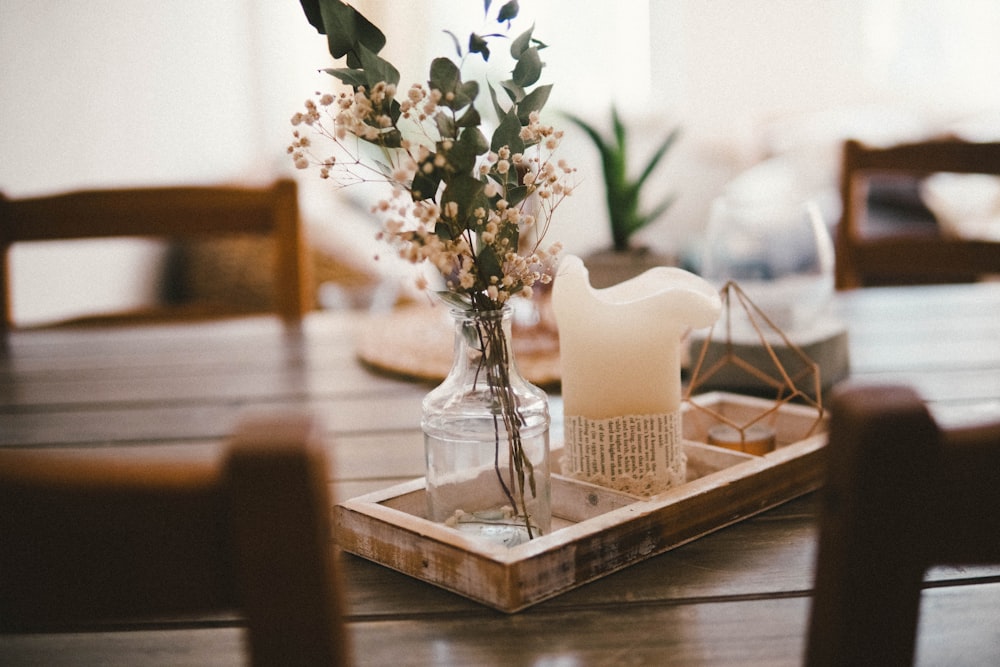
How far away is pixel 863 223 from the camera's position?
386 cm

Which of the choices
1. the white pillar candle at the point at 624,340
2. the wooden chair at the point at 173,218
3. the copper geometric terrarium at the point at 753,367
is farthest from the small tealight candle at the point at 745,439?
the wooden chair at the point at 173,218

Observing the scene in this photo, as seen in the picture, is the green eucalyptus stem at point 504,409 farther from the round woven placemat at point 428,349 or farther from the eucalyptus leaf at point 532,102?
the round woven placemat at point 428,349

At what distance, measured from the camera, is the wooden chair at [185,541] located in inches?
11.1

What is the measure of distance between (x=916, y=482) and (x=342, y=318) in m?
1.32

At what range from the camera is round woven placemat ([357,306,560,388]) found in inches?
44.9

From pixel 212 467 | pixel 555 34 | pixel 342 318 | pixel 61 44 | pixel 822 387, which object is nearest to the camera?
pixel 212 467

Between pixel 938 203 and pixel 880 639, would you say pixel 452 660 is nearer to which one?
pixel 880 639

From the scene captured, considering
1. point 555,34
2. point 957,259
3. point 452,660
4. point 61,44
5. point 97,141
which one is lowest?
point 452,660

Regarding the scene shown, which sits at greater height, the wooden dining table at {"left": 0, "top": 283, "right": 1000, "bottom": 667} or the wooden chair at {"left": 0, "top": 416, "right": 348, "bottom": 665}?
the wooden chair at {"left": 0, "top": 416, "right": 348, "bottom": 665}

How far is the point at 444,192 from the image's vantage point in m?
0.55

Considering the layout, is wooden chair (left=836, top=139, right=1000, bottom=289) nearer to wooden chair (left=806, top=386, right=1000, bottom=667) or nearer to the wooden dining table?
the wooden dining table

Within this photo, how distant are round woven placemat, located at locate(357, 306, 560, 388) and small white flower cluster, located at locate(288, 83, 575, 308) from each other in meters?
0.46

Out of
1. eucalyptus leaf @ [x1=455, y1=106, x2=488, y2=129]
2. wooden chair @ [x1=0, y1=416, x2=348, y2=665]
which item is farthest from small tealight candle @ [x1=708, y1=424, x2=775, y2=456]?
wooden chair @ [x1=0, y1=416, x2=348, y2=665]

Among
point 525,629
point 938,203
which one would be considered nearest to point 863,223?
point 938,203
